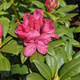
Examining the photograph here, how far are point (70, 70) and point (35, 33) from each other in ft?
1.21

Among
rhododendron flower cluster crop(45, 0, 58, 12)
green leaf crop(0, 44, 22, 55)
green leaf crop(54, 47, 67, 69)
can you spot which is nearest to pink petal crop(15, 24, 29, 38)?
green leaf crop(0, 44, 22, 55)

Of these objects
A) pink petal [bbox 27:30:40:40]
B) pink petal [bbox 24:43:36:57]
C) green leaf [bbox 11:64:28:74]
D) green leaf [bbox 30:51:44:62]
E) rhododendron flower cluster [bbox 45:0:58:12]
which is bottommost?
green leaf [bbox 11:64:28:74]

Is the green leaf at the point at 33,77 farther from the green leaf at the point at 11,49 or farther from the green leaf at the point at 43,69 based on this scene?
the green leaf at the point at 11,49

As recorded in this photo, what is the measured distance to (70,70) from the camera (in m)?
1.03

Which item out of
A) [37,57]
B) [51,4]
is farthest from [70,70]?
[51,4]

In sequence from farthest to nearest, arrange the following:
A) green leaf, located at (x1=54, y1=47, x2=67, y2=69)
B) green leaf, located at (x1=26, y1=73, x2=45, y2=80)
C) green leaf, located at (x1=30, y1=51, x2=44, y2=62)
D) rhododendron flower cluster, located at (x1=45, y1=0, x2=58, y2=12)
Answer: rhododendron flower cluster, located at (x1=45, y1=0, x2=58, y2=12), green leaf, located at (x1=54, y1=47, x2=67, y2=69), green leaf, located at (x1=30, y1=51, x2=44, y2=62), green leaf, located at (x1=26, y1=73, x2=45, y2=80)

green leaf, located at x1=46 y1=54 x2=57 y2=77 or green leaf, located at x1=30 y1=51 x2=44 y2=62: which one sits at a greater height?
green leaf, located at x1=30 y1=51 x2=44 y2=62

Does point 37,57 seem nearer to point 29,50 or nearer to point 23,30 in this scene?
point 29,50

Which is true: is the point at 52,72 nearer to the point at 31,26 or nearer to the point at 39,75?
the point at 39,75

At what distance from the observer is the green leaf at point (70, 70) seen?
1007 millimetres

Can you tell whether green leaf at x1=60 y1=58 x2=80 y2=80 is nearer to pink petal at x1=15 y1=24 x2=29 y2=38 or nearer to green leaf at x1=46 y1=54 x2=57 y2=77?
green leaf at x1=46 y1=54 x2=57 y2=77

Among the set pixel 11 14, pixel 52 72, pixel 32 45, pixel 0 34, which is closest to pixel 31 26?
pixel 32 45

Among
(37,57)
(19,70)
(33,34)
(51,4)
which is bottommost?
(19,70)

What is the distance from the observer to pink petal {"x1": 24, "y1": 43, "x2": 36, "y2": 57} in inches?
41.2
